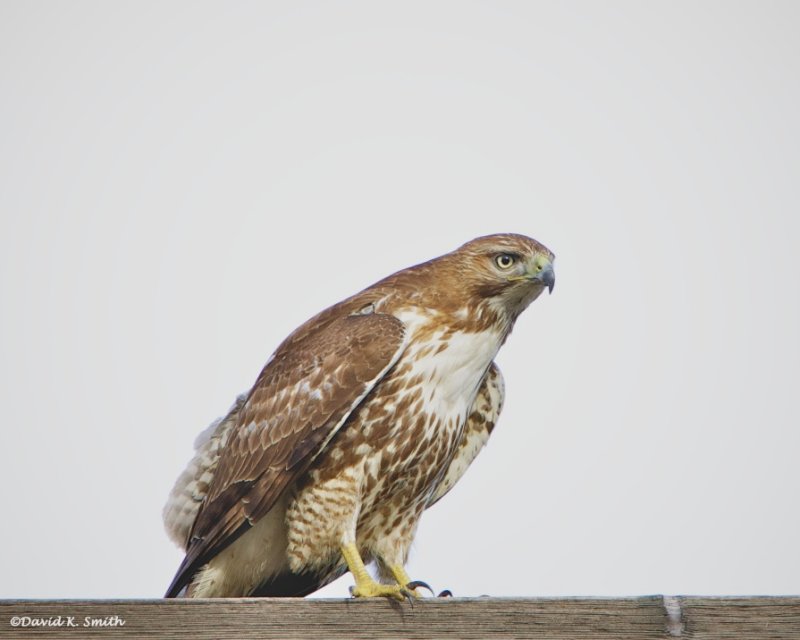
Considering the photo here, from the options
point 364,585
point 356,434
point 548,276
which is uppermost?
point 548,276

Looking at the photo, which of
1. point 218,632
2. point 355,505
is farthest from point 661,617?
point 355,505

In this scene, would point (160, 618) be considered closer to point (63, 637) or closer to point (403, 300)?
point (63, 637)

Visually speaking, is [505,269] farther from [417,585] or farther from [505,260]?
[417,585]

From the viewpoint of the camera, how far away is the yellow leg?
4.27m

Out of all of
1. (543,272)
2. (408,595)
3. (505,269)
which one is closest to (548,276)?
(543,272)

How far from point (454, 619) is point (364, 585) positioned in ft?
3.25

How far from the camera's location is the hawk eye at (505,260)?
18.7ft

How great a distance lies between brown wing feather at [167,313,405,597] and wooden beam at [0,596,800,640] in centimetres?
152

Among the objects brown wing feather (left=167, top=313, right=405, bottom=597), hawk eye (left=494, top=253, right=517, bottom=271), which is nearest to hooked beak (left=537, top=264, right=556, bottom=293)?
hawk eye (left=494, top=253, right=517, bottom=271)

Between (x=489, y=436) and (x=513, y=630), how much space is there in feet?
7.69

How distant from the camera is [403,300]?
564 cm

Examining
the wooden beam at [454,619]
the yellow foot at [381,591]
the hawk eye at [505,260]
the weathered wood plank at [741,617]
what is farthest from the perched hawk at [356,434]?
the weathered wood plank at [741,617]

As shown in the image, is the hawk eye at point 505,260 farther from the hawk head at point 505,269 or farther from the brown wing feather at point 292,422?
the brown wing feather at point 292,422

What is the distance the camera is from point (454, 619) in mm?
3748
